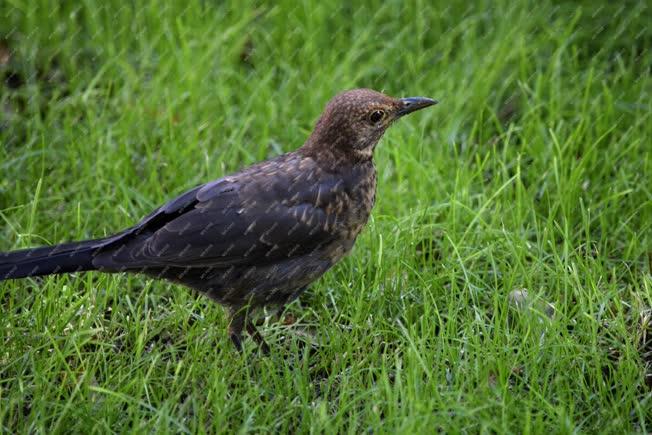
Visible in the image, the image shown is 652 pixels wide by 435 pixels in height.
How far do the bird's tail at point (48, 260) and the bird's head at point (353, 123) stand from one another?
45.1 inches

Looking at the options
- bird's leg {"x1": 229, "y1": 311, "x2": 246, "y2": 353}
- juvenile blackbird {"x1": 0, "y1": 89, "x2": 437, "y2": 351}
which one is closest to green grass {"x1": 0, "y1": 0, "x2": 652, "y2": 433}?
bird's leg {"x1": 229, "y1": 311, "x2": 246, "y2": 353}

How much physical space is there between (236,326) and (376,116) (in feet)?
3.82

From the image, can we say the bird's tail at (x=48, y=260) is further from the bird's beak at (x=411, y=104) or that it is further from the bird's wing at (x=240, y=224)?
the bird's beak at (x=411, y=104)

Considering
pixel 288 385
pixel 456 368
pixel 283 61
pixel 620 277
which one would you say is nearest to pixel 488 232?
pixel 620 277

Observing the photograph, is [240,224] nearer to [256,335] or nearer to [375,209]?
[256,335]

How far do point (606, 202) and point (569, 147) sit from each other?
0.49 m

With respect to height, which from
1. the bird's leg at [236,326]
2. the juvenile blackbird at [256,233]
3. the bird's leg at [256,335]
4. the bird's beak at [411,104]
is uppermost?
the bird's beak at [411,104]

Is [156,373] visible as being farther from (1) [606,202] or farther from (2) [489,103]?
(2) [489,103]

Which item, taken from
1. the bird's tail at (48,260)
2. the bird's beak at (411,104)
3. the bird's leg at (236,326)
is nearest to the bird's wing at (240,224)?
the bird's tail at (48,260)

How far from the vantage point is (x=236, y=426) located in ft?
12.9

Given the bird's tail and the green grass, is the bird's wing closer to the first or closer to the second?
the bird's tail

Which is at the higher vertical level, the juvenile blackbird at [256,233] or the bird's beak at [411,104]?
the bird's beak at [411,104]

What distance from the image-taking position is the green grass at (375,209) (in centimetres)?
403

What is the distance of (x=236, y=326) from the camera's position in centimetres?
452
